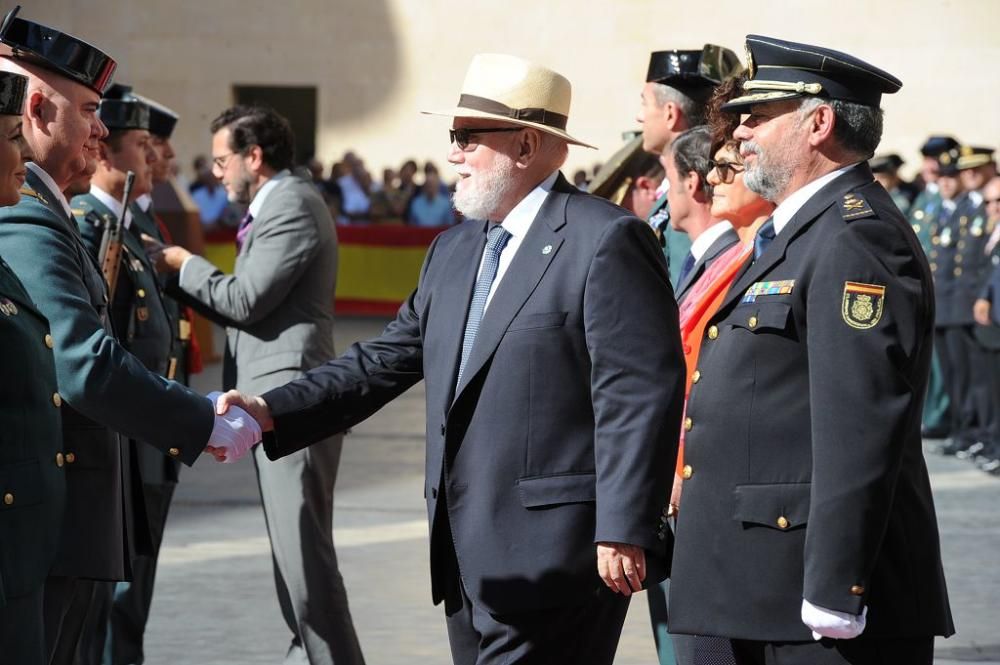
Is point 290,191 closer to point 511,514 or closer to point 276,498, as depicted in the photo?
point 276,498

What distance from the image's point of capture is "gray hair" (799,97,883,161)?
3.44 metres

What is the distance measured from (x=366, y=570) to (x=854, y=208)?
4467 mm

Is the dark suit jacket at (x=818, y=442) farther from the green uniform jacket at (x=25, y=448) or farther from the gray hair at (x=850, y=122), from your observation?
the green uniform jacket at (x=25, y=448)

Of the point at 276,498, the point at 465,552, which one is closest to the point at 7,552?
the point at 465,552

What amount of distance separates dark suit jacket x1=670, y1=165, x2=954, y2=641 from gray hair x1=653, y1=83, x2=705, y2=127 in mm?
2492

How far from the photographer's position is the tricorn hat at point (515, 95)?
3824mm

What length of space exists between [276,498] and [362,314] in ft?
46.4

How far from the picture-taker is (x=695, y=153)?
5.03 m

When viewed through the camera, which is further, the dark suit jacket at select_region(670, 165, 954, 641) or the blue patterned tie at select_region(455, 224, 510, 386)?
the blue patterned tie at select_region(455, 224, 510, 386)

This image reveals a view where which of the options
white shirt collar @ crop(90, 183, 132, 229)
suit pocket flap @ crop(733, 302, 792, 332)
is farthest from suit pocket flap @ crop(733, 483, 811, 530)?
white shirt collar @ crop(90, 183, 132, 229)

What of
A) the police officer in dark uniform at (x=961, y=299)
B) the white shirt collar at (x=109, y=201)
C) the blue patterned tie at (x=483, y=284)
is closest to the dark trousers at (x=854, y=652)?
the blue patterned tie at (x=483, y=284)

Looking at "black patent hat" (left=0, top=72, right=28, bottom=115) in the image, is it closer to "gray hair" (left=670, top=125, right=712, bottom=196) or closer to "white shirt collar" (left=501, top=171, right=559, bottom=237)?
"white shirt collar" (left=501, top=171, right=559, bottom=237)

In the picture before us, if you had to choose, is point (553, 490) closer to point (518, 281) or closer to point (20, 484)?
point (518, 281)

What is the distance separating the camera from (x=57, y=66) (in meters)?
4.04
